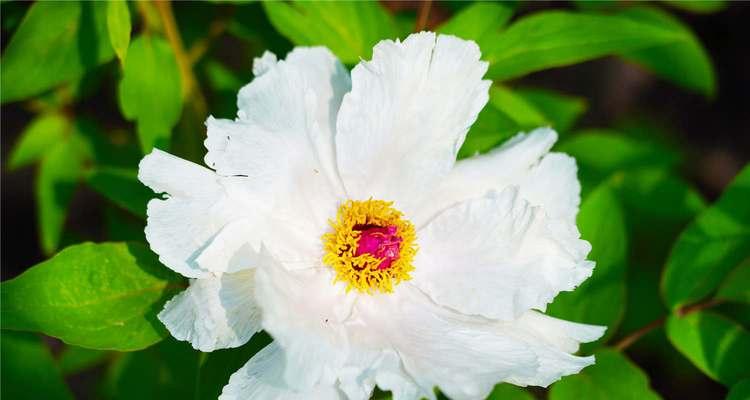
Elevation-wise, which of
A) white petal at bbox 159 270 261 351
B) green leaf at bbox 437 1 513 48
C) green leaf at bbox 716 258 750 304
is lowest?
green leaf at bbox 716 258 750 304

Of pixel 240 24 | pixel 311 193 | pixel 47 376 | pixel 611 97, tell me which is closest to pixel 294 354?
pixel 311 193

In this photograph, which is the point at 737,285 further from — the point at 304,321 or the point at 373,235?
the point at 304,321

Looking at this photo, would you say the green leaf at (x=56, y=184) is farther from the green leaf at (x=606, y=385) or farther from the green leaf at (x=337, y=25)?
the green leaf at (x=606, y=385)

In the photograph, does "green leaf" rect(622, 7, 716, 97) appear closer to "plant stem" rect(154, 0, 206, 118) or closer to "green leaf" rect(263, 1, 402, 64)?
"green leaf" rect(263, 1, 402, 64)

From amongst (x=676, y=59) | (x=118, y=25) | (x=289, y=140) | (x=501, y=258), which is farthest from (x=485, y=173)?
(x=676, y=59)

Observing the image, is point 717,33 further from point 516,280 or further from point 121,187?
point 121,187

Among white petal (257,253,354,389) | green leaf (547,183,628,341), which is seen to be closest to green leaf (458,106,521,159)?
green leaf (547,183,628,341)
